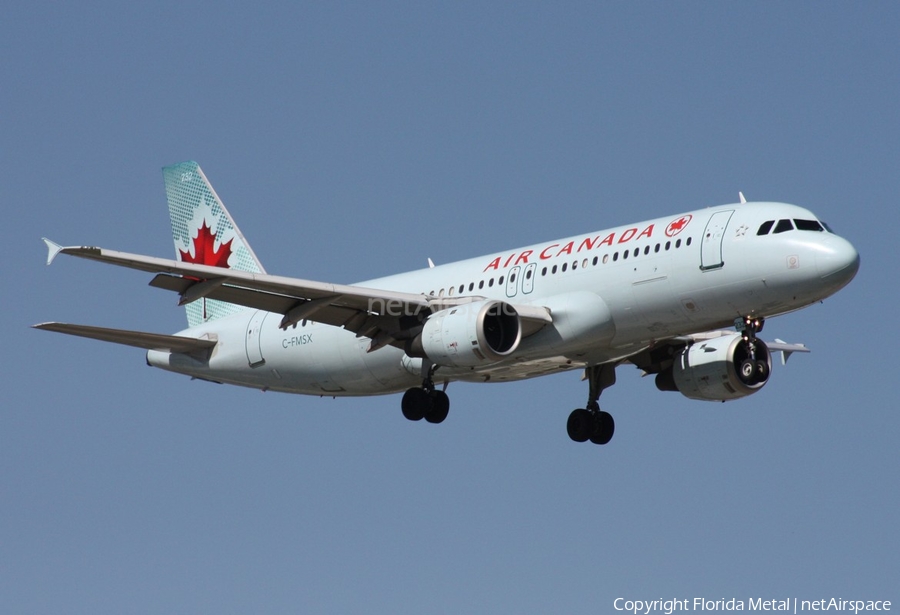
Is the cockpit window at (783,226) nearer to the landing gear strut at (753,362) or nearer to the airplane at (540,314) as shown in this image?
the airplane at (540,314)

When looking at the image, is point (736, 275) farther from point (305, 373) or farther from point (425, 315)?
point (305, 373)

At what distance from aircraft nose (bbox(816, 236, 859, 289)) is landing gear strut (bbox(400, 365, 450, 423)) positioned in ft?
37.4

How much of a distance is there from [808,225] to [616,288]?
4913 mm

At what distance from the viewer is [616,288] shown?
37.0 meters

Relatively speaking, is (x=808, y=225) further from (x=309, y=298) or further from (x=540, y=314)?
(x=309, y=298)

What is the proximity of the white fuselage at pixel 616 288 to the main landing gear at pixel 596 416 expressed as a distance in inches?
97.3

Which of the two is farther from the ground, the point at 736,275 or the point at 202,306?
the point at 202,306

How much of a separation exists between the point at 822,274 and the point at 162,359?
21686 mm

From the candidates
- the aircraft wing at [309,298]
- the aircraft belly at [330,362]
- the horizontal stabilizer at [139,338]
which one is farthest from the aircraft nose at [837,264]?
the horizontal stabilizer at [139,338]

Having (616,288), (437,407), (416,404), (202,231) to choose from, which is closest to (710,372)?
(616,288)

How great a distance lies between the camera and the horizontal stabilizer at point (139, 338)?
39.7m

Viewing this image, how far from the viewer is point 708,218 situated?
3662cm

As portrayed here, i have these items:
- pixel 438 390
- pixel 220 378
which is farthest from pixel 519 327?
pixel 220 378

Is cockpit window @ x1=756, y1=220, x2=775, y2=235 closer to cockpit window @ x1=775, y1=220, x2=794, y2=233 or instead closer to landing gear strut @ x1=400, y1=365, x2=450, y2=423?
cockpit window @ x1=775, y1=220, x2=794, y2=233
